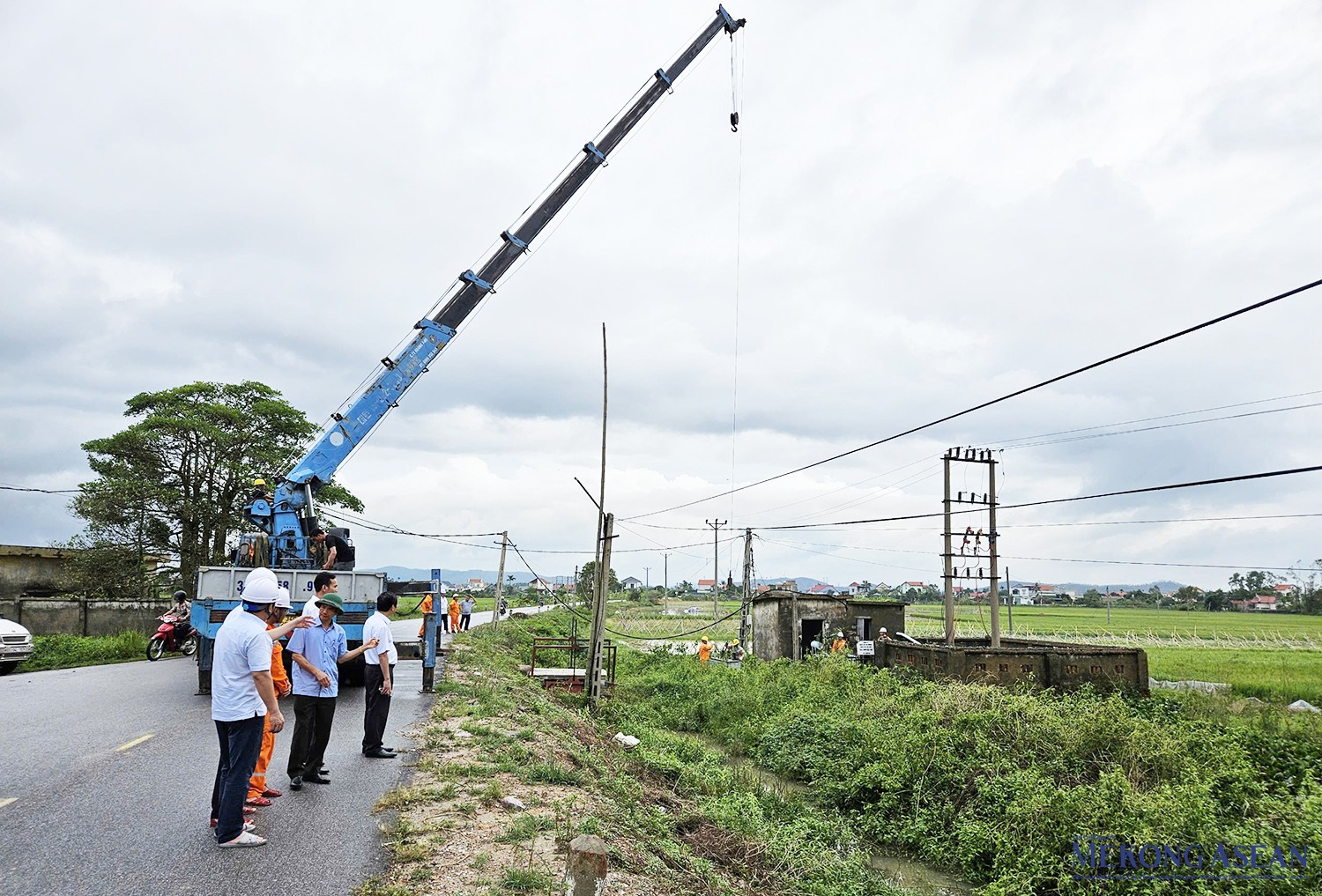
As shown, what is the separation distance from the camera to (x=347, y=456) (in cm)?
1603

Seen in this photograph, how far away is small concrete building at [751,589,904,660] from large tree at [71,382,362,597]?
17.4 metres

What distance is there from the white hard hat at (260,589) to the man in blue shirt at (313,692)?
61.7 inches

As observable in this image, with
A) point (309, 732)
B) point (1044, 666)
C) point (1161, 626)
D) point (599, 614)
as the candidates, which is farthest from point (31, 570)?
point (1161, 626)

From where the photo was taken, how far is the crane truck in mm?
11680

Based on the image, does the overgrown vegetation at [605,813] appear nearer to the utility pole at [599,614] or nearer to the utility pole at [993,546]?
the utility pole at [599,614]

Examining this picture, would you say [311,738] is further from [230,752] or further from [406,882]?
[406,882]

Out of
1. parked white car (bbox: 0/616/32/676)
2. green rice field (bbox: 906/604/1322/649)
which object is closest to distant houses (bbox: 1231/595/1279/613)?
green rice field (bbox: 906/604/1322/649)

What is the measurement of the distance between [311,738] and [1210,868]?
9261 mm

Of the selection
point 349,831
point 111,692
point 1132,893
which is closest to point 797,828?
point 1132,893

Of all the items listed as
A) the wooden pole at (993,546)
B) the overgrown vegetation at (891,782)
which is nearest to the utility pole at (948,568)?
the wooden pole at (993,546)

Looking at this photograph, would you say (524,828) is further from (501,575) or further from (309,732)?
(501,575)

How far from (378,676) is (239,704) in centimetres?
281

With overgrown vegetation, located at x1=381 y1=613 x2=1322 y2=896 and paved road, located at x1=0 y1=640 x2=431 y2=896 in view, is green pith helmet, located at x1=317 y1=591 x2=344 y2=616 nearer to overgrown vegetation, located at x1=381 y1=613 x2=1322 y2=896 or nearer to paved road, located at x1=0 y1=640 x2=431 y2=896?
paved road, located at x1=0 y1=640 x2=431 y2=896

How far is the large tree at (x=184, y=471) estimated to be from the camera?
2280cm
